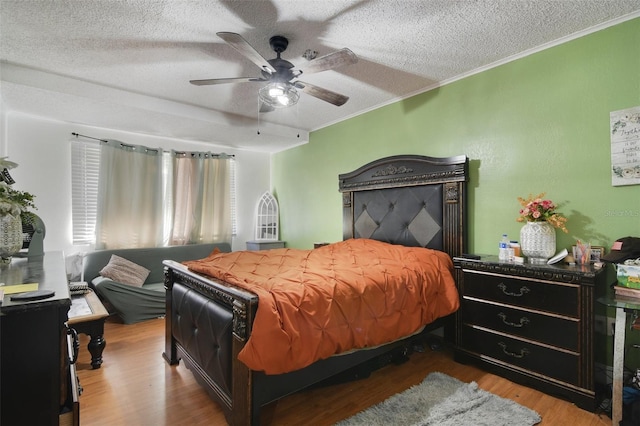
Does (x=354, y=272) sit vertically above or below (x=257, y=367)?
above

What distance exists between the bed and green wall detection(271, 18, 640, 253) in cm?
23

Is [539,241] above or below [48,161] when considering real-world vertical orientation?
below

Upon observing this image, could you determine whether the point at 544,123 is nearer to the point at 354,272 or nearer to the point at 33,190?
the point at 354,272

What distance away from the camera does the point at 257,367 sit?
1.40 metres

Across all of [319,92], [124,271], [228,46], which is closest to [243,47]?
[228,46]

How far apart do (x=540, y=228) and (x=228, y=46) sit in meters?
2.78

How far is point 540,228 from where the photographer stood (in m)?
2.21

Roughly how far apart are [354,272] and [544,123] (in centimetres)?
197

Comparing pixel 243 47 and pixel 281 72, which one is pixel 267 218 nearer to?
pixel 281 72

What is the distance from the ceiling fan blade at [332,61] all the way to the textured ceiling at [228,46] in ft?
1.08

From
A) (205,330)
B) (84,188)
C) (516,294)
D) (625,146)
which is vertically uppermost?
(625,146)

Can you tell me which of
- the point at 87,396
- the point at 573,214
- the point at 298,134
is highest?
the point at 298,134

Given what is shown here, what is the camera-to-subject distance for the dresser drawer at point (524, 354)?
191cm

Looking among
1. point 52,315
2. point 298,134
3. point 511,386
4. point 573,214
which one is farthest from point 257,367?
point 298,134
